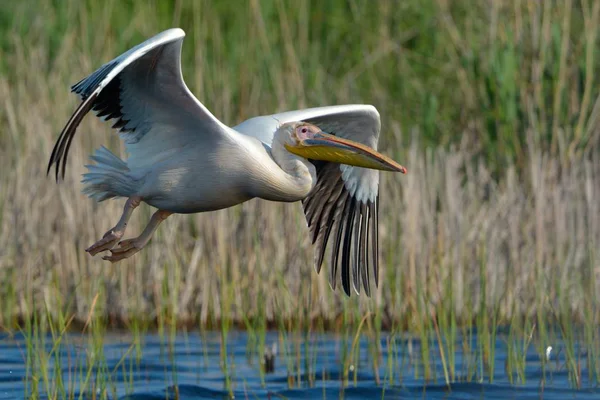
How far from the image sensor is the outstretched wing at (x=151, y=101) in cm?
489

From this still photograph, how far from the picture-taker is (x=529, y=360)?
6.91 m

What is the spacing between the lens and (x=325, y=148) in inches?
208

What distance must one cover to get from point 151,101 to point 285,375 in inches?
70.0

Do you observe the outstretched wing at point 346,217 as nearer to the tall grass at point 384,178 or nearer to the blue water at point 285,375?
the tall grass at point 384,178

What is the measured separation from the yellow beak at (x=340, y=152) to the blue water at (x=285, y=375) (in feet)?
2.57

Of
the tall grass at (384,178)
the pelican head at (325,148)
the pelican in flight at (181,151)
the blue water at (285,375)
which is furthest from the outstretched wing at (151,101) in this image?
the blue water at (285,375)

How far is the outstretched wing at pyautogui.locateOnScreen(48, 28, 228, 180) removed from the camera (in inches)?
193

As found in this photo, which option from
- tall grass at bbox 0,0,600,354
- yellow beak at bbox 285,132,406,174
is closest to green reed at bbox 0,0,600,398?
tall grass at bbox 0,0,600,354

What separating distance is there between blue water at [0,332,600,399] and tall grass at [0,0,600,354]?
5.4 inches

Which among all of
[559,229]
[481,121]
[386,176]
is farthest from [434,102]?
[559,229]

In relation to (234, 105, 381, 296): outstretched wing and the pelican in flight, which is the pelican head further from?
(234, 105, 381, 296): outstretched wing

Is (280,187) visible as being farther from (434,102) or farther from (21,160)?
(434,102)

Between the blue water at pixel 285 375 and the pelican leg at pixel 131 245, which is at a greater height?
the pelican leg at pixel 131 245

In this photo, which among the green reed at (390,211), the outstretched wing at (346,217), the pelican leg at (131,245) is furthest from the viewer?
the green reed at (390,211)
